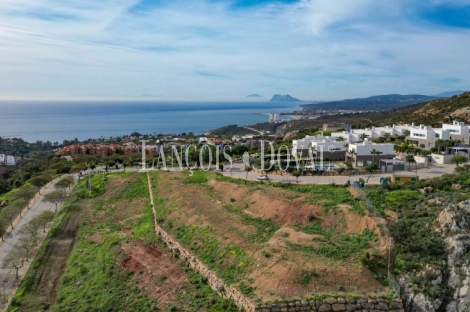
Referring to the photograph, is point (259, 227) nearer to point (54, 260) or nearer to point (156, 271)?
point (156, 271)

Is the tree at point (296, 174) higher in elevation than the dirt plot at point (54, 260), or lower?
higher

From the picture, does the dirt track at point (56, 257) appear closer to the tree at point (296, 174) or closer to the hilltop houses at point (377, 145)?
the tree at point (296, 174)

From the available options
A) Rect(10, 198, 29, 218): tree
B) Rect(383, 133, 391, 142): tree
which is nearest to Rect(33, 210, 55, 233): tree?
Rect(10, 198, 29, 218): tree

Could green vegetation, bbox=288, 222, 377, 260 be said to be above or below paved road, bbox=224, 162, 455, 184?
below

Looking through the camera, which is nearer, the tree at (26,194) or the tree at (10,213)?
the tree at (10,213)

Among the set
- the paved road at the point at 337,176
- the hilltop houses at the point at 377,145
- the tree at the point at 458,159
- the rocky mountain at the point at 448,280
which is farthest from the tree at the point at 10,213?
the tree at the point at 458,159

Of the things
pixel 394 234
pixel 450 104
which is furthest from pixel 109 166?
pixel 450 104

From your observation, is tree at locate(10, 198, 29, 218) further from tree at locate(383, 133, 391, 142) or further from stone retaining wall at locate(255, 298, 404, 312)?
tree at locate(383, 133, 391, 142)
